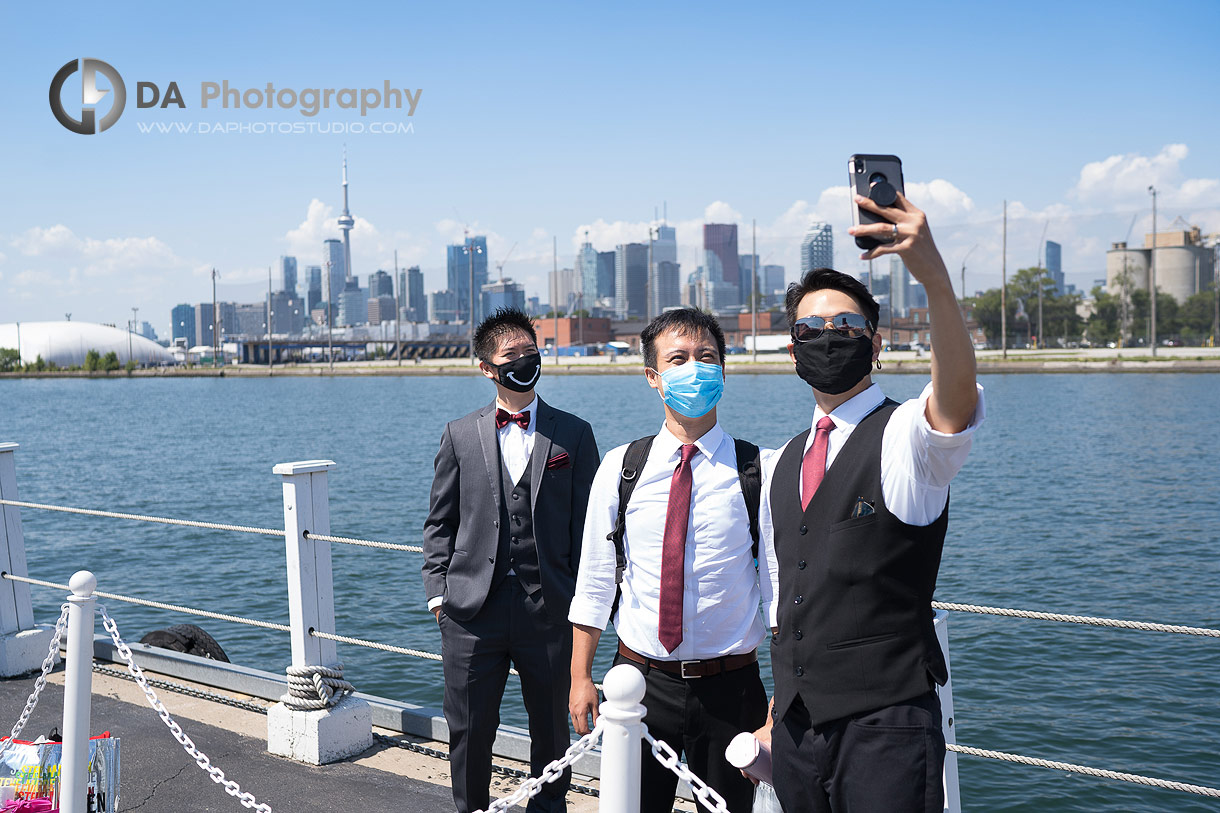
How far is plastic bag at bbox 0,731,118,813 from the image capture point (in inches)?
151

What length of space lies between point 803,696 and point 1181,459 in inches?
1235

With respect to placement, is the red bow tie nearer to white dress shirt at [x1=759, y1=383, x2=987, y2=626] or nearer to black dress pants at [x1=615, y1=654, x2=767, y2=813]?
black dress pants at [x1=615, y1=654, x2=767, y2=813]

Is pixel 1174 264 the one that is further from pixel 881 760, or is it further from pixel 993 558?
pixel 881 760

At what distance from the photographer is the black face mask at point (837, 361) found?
2.42 meters

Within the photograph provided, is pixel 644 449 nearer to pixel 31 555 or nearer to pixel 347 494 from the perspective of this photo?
pixel 31 555

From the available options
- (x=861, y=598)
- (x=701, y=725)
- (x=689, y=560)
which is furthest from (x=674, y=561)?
→ (x=861, y=598)

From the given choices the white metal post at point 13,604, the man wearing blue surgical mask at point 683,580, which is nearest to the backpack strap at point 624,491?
the man wearing blue surgical mask at point 683,580

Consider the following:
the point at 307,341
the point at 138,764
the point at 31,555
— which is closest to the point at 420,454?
the point at 31,555

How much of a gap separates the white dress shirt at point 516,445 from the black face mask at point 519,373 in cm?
10

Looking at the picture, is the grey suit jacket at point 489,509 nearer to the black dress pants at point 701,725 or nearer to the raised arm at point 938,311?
the black dress pants at point 701,725

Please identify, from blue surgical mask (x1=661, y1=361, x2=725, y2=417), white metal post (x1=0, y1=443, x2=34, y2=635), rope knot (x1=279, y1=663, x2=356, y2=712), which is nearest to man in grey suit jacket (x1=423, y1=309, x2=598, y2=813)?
blue surgical mask (x1=661, y1=361, x2=725, y2=417)

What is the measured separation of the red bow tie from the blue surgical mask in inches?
38.3

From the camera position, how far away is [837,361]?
95.8 inches

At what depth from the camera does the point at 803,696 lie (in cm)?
229
